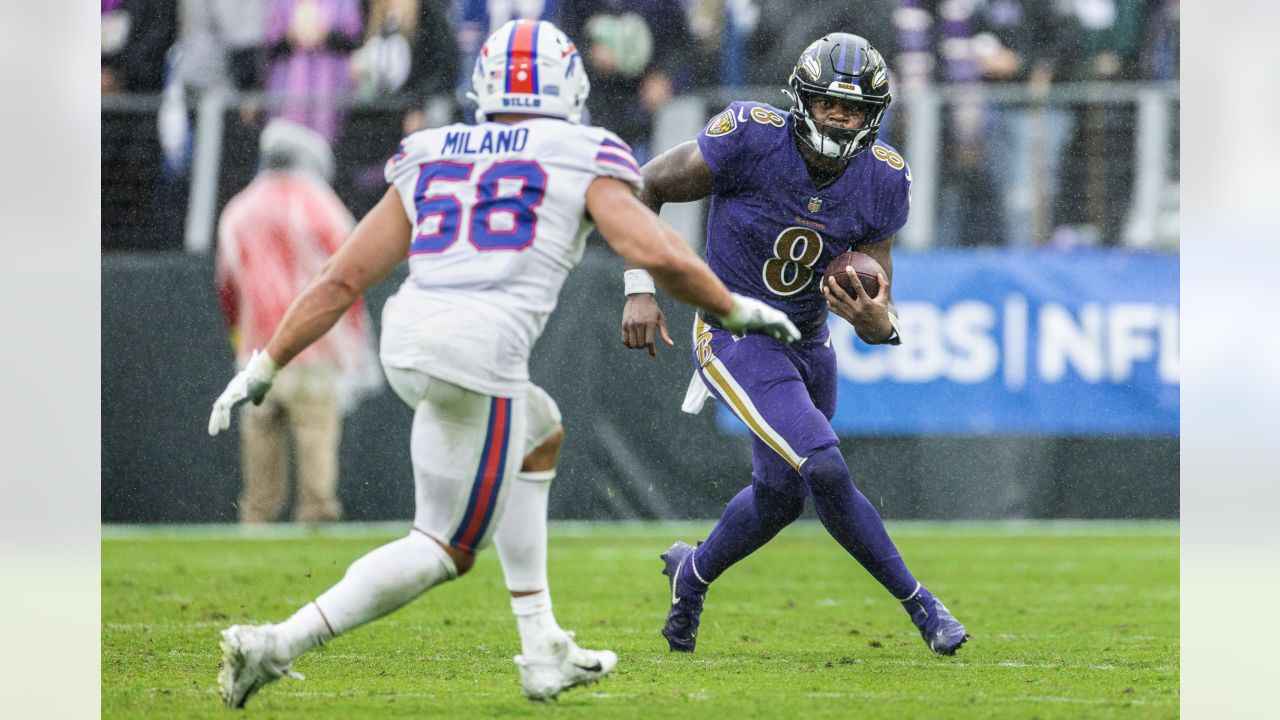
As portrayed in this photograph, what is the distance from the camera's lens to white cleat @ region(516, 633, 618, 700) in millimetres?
3908

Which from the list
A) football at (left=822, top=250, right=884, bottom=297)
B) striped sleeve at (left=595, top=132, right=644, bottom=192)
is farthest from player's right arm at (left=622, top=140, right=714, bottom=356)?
striped sleeve at (left=595, top=132, right=644, bottom=192)

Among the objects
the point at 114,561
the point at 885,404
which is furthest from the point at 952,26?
the point at 114,561

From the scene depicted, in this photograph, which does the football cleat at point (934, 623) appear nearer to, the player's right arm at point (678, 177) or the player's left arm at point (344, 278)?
the player's right arm at point (678, 177)

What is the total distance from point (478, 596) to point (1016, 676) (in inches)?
99.4

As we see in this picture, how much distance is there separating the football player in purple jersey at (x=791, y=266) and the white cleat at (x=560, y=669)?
1004 millimetres

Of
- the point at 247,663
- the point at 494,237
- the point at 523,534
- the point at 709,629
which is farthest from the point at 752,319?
the point at 709,629

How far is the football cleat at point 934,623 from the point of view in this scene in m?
4.73

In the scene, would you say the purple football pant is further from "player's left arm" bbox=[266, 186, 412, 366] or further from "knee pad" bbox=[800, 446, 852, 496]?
"player's left arm" bbox=[266, 186, 412, 366]

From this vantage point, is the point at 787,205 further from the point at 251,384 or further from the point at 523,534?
the point at 251,384

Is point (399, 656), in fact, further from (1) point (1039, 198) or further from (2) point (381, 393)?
(1) point (1039, 198)

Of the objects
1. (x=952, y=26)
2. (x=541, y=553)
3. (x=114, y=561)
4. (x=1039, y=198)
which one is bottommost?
(x=114, y=561)

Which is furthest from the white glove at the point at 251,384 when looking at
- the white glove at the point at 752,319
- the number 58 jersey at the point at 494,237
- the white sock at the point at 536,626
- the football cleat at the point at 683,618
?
the football cleat at the point at 683,618

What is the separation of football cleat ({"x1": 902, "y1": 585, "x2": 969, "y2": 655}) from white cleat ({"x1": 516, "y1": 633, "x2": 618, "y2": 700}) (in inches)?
46.1
